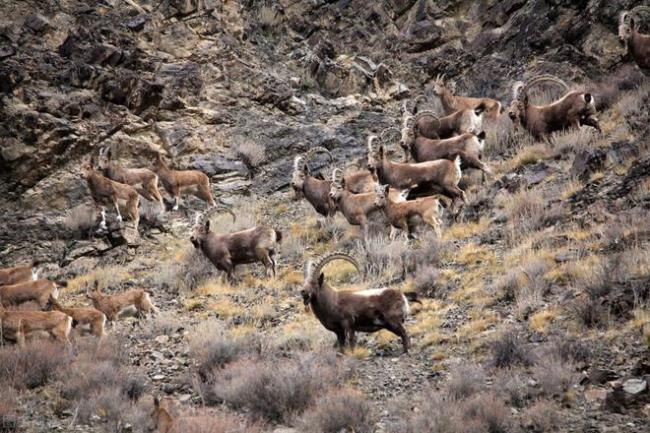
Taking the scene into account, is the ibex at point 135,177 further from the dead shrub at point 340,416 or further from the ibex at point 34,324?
the dead shrub at point 340,416

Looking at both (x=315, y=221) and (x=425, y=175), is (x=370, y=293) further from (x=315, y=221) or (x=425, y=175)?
(x=315, y=221)

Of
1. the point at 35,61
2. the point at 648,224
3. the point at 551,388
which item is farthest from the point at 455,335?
the point at 35,61

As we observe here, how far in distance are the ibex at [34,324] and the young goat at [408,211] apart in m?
6.58

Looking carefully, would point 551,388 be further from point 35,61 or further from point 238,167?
point 35,61

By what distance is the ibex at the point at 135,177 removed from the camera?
21.7 metres

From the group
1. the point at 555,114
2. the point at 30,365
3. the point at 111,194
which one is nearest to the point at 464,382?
the point at 30,365

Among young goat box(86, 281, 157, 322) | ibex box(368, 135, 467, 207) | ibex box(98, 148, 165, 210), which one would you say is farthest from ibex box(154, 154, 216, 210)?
young goat box(86, 281, 157, 322)

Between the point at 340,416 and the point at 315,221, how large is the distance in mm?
10710

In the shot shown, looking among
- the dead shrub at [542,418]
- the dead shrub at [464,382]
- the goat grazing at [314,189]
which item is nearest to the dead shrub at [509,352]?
the dead shrub at [464,382]

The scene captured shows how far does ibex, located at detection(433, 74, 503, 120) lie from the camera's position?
72.4 feet

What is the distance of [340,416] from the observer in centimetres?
912

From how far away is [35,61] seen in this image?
76.3ft

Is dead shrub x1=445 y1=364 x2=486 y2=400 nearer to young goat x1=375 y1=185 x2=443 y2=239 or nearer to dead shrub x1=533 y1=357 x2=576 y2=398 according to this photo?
dead shrub x1=533 y1=357 x2=576 y2=398

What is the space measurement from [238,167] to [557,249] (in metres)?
12.3
